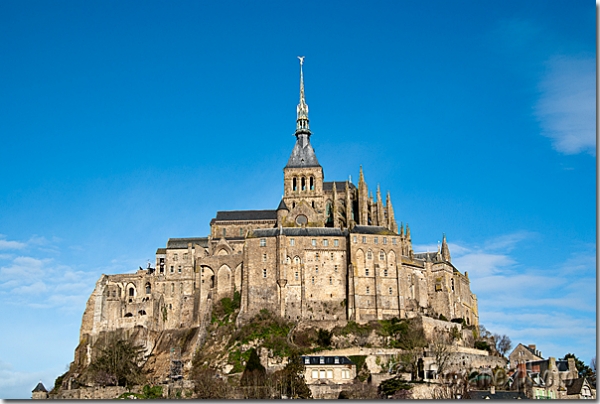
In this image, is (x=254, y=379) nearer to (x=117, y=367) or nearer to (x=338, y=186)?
(x=117, y=367)

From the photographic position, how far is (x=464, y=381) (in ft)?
181

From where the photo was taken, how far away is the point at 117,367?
A: 6119cm

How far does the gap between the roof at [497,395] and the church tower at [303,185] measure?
2869cm

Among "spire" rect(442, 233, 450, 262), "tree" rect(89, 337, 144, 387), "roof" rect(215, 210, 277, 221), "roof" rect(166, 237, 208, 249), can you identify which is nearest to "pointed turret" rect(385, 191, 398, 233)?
"spire" rect(442, 233, 450, 262)

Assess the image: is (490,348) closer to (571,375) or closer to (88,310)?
(571,375)

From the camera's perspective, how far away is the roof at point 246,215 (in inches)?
3150

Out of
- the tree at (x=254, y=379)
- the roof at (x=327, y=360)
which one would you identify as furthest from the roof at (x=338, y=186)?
the roof at (x=327, y=360)

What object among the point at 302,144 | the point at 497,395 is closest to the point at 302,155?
the point at 302,144

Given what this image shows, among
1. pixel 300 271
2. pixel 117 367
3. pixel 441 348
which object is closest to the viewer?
pixel 441 348

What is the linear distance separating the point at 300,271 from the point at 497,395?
2448 cm

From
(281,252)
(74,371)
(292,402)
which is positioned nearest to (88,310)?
(74,371)

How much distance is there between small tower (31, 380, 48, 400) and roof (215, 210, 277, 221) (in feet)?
77.5

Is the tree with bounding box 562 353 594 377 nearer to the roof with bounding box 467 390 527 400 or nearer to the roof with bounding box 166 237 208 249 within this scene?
the roof with bounding box 467 390 527 400

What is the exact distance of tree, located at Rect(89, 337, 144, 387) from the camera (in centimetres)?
5988
